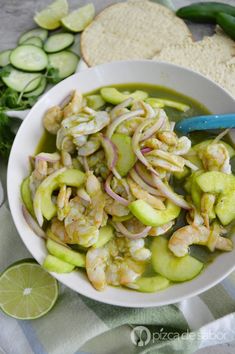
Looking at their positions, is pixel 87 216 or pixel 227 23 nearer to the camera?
pixel 87 216

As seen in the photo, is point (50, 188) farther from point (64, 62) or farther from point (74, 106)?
point (64, 62)

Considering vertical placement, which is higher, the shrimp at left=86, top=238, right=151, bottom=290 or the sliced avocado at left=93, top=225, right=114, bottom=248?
the sliced avocado at left=93, top=225, right=114, bottom=248

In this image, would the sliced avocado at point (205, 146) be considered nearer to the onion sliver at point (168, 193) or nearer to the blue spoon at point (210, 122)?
the blue spoon at point (210, 122)

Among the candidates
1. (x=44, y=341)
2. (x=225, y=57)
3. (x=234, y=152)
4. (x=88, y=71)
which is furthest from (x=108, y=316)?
(x=225, y=57)

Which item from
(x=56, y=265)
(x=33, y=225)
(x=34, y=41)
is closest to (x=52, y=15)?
(x=34, y=41)

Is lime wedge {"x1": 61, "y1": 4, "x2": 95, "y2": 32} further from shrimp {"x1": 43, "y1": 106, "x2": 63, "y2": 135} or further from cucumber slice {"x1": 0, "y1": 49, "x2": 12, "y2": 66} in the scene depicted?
shrimp {"x1": 43, "y1": 106, "x2": 63, "y2": 135}

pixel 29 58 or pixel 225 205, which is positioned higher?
pixel 225 205

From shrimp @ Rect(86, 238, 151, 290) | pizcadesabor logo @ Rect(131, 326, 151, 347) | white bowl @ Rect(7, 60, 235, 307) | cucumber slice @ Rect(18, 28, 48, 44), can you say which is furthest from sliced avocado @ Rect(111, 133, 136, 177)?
cucumber slice @ Rect(18, 28, 48, 44)

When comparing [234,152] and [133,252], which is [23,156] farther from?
[234,152]
